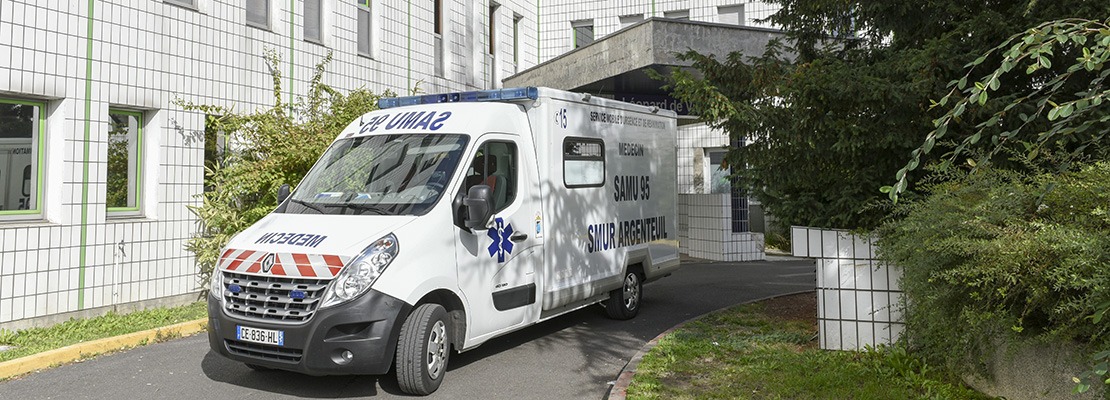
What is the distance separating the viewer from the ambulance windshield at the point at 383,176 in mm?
6168

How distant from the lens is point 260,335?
5.50 m

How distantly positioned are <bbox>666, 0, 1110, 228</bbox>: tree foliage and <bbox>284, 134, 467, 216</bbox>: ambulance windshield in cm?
218

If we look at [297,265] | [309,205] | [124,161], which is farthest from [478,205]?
[124,161]

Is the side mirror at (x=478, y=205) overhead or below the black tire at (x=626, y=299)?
overhead

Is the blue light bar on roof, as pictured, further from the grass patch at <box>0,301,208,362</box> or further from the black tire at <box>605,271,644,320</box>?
the grass patch at <box>0,301,208,362</box>

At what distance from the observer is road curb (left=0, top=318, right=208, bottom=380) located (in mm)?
6520

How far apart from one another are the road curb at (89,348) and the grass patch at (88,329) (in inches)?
4.1

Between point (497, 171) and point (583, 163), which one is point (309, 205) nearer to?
point (497, 171)

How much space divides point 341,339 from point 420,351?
0.59 m

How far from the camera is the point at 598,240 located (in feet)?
27.0

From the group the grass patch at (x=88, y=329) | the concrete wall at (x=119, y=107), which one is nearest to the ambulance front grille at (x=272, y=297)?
the grass patch at (x=88, y=329)

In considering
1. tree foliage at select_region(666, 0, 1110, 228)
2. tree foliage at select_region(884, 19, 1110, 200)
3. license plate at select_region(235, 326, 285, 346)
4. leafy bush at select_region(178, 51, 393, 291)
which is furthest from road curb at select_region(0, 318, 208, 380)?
tree foliage at select_region(884, 19, 1110, 200)

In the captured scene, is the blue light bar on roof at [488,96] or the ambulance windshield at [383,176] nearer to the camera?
the ambulance windshield at [383,176]

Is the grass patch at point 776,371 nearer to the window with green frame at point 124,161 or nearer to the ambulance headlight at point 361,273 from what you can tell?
the ambulance headlight at point 361,273
